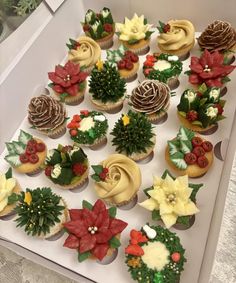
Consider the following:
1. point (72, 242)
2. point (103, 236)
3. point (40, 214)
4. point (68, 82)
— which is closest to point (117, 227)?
point (103, 236)

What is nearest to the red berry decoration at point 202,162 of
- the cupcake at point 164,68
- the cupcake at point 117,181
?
the cupcake at point 117,181

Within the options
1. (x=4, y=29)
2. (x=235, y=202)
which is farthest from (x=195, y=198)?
(x=4, y=29)

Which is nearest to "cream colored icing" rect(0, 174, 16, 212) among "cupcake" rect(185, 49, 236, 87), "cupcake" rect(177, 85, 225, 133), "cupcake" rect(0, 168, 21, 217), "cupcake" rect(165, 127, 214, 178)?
"cupcake" rect(0, 168, 21, 217)

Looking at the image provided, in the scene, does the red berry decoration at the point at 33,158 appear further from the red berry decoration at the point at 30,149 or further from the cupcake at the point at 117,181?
the cupcake at the point at 117,181

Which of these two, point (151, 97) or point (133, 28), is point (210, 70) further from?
point (133, 28)

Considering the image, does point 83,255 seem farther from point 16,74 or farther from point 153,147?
point 16,74

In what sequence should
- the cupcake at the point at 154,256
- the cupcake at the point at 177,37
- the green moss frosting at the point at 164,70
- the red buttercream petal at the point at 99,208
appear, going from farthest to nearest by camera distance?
1. the cupcake at the point at 177,37
2. the green moss frosting at the point at 164,70
3. the red buttercream petal at the point at 99,208
4. the cupcake at the point at 154,256
